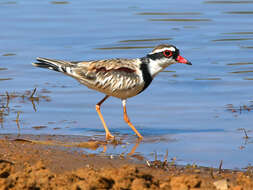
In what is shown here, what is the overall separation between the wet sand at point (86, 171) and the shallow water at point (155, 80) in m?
0.57

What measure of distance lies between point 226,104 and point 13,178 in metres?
5.33

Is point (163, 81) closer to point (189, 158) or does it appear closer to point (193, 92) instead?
point (193, 92)

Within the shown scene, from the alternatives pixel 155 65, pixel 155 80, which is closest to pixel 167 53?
pixel 155 65

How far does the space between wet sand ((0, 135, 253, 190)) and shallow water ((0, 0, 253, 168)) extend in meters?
0.57

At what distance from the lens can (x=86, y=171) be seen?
5836 millimetres

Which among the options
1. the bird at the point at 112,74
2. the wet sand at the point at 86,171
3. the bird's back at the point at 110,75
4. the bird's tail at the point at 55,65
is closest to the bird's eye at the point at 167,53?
the bird at the point at 112,74

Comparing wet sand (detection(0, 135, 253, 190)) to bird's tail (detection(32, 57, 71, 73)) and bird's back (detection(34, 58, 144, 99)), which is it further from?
bird's tail (detection(32, 57, 71, 73))

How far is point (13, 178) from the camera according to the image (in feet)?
18.0

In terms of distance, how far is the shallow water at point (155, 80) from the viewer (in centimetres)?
868

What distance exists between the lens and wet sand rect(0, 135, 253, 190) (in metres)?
5.39

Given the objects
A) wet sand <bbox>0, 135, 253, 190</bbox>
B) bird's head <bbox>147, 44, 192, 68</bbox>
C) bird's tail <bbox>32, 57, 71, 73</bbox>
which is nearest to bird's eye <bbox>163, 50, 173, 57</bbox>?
bird's head <bbox>147, 44, 192, 68</bbox>

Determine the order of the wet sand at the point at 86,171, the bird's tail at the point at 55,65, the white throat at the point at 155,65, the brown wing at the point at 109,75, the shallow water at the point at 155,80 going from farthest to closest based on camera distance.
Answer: the white throat at the point at 155,65 < the bird's tail at the point at 55,65 < the brown wing at the point at 109,75 < the shallow water at the point at 155,80 < the wet sand at the point at 86,171

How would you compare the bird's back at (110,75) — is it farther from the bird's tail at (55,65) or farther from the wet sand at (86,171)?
the wet sand at (86,171)

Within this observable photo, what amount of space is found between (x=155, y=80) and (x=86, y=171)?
612 centimetres
